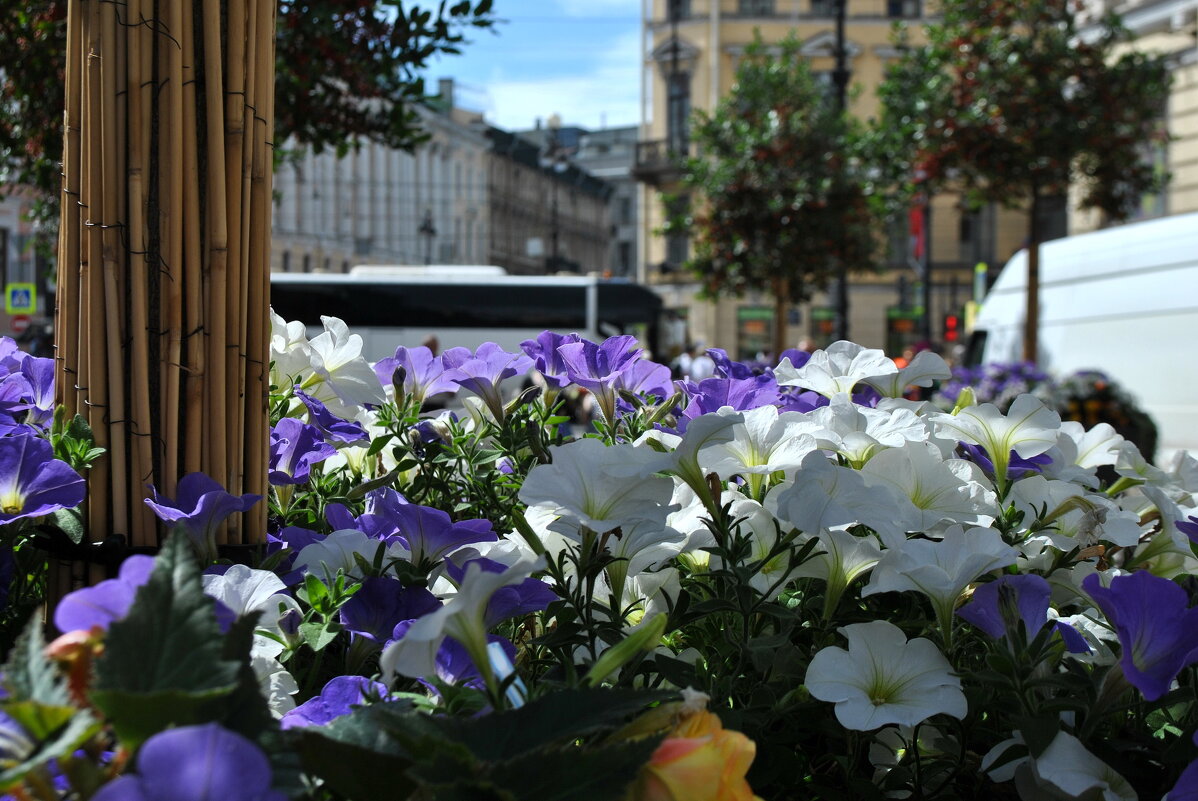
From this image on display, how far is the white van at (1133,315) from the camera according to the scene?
9594 mm

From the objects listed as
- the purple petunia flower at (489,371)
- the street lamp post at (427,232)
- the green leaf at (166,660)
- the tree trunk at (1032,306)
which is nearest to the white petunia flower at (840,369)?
the purple petunia flower at (489,371)

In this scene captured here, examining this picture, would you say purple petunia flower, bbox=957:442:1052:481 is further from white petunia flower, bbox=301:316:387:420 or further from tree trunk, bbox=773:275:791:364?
tree trunk, bbox=773:275:791:364

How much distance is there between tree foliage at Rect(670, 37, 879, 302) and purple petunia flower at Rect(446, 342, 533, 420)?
55.7ft

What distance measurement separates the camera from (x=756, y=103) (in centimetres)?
1969

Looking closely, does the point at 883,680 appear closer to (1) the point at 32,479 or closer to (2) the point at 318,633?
(2) the point at 318,633

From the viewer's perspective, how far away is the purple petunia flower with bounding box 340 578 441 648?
89 cm

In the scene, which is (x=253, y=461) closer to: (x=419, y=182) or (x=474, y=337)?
(x=474, y=337)

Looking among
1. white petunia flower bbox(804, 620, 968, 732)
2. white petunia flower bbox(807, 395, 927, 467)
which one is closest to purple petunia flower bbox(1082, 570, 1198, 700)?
white petunia flower bbox(804, 620, 968, 732)

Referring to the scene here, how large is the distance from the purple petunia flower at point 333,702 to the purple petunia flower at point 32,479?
0.36 m

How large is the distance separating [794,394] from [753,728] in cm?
66

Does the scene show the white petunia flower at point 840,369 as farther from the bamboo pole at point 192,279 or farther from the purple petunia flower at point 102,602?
the purple petunia flower at point 102,602

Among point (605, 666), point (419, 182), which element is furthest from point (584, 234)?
point (605, 666)

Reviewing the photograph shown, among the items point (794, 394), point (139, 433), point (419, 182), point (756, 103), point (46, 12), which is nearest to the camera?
point (139, 433)

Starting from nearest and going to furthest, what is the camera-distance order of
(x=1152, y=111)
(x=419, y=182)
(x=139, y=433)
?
(x=139, y=433)
(x=1152, y=111)
(x=419, y=182)
